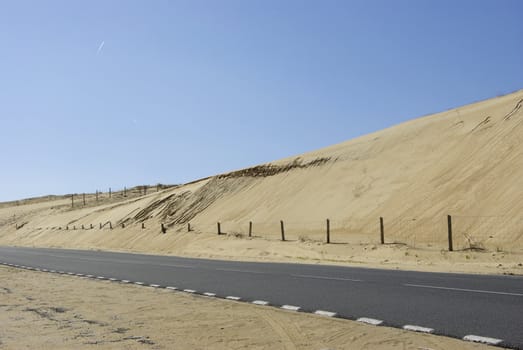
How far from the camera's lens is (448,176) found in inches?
1353

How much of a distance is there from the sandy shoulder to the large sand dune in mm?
16120

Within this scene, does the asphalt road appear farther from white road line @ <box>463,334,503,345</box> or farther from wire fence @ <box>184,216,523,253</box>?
wire fence @ <box>184,216,523,253</box>

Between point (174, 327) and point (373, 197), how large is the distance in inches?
1180

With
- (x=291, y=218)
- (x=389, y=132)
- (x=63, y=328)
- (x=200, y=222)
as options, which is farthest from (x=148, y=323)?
(x=389, y=132)

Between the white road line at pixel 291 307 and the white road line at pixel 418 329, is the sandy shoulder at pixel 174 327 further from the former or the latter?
the white road line at pixel 291 307

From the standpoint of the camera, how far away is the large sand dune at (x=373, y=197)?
2889 cm

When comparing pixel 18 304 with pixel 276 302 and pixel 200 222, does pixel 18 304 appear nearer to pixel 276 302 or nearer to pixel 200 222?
pixel 276 302

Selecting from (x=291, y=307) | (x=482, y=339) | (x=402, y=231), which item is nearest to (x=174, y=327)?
(x=291, y=307)

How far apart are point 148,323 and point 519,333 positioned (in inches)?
227

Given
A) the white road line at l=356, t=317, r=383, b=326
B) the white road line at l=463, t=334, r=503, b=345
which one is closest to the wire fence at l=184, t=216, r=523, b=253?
the white road line at l=356, t=317, r=383, b=326

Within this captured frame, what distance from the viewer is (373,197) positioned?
1502 inches

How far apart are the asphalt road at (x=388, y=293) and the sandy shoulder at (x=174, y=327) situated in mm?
828

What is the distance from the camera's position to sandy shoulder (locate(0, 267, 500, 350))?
26.4 ft

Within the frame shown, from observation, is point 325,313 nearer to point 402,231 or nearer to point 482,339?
point 482,339
